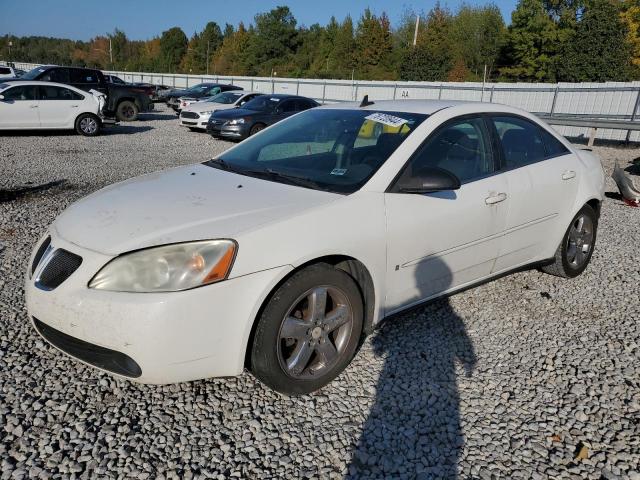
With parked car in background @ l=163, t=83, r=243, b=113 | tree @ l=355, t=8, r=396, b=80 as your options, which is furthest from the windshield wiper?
tree @ l=355, t=8, r=396, b=80

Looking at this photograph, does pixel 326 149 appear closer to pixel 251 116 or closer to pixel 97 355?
pixel 97 355

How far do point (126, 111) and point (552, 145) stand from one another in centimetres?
1789

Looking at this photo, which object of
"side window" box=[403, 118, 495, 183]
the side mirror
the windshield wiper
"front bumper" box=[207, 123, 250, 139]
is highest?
"side window" box=[403, 118, 495, 183]

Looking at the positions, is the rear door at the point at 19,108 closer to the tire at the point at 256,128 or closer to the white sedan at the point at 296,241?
the tire at the point at 256,128

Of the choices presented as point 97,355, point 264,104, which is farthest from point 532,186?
point 264,104

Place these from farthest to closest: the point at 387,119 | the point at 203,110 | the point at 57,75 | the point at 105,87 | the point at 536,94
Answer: the point at 536,94 → the point at 105,87 → the point at 203,110 → the point at 57,75 → the point at 387,119

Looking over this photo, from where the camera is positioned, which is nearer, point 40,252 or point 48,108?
point 40,252

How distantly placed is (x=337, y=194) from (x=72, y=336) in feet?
5.02

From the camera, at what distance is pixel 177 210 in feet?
9.04

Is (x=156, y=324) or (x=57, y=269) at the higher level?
(x=57, y=269)

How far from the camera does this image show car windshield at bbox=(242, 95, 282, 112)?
50.6 ft

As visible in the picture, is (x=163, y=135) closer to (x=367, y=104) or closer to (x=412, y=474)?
(x=367, y=104)

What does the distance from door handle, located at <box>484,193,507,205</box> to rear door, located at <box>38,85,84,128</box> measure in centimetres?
1355

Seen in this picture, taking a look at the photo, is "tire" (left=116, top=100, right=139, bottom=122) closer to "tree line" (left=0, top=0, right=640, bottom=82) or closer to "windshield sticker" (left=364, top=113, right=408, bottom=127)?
"windshield sticker" (left=364, top=113, right=408, bottom=127)
